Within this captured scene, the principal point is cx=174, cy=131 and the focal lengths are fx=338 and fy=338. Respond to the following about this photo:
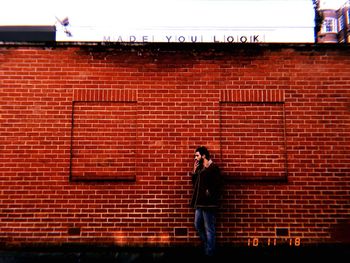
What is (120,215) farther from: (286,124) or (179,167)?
(286,124)

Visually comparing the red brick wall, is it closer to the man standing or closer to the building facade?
the man standing

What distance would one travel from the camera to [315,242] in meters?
Answer: 5.49

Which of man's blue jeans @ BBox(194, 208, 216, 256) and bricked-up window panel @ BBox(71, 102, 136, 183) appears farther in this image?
bricked-up window panel @ BBox(71, 102, 136, 183)

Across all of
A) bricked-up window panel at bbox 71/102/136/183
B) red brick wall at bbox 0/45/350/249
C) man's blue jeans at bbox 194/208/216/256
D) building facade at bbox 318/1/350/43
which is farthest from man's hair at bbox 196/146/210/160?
building facade at bbox 318/1/350/43

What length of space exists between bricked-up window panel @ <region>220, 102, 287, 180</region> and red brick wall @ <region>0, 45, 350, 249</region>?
17 millimetres

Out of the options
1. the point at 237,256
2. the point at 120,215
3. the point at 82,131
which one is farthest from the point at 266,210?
the point at 82,131

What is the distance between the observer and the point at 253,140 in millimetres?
5742
